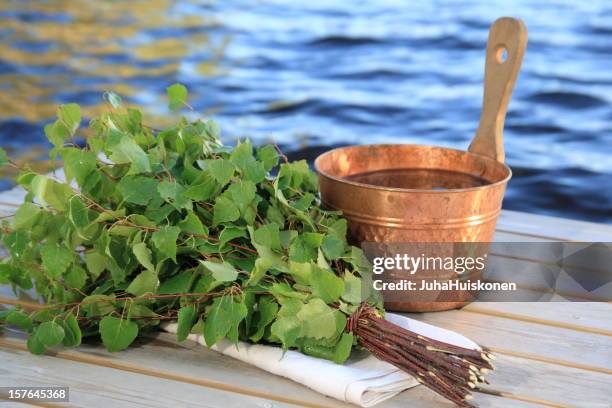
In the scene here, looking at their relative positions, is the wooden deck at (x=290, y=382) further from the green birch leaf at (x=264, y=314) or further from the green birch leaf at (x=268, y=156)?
the green birch leaf at (x=268, y=156)

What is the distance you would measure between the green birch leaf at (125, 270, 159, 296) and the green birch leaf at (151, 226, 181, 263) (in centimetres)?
5

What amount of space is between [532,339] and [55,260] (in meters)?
0.66

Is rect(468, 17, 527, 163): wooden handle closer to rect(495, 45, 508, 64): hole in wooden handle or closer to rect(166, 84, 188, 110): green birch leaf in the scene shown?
rect(495, 45, 508, 64): hole in wooden handle

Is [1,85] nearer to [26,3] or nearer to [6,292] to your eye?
[26,3]

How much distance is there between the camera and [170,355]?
1131mm

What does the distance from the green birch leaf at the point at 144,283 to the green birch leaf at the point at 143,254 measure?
16 millimetres

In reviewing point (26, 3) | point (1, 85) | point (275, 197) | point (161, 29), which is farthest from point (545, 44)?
point (275, 197)

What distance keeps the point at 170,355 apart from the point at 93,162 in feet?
0.91

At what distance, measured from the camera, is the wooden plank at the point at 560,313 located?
1.24 meters

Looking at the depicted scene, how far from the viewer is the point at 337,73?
439cm

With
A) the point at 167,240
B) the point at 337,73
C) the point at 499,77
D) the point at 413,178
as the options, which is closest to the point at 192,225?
the point at 167,240

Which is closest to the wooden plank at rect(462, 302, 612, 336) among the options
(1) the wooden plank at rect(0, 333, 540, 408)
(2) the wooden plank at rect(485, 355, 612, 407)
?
(2) the wooden plank at rect(485, 355, 612, 407)

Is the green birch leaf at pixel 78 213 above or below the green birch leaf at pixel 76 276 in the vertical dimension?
above

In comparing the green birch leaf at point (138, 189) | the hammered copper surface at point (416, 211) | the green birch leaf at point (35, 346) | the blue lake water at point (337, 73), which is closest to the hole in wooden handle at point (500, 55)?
the hammered copper surface at point (416, 211)
